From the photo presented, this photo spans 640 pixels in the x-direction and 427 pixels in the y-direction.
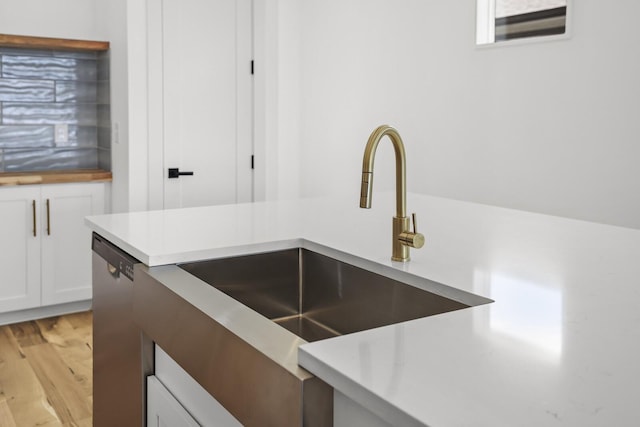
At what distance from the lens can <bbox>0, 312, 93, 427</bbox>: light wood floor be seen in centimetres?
270

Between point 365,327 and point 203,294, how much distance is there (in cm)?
41

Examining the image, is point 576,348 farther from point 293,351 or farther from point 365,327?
point 365,327

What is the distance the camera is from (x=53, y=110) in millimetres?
4270

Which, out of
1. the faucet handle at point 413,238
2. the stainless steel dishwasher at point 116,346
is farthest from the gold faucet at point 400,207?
the stainless steel dishwasher at point 116,346

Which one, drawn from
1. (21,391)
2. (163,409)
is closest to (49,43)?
(21,391)

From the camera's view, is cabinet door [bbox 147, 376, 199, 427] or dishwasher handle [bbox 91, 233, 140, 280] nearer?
cabinet door [bbox 147, 376, 199, 427]

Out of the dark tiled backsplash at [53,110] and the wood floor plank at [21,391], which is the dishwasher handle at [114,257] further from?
the dark tiled backsplash at [53,110]

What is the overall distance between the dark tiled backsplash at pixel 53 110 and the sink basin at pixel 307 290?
286 cm

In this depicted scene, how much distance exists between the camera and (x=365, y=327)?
4.92 ft

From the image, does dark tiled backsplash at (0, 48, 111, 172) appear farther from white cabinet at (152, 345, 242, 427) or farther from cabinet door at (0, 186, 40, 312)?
white cabinet at (152, 345, 242, 427)

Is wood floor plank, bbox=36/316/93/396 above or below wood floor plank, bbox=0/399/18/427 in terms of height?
above

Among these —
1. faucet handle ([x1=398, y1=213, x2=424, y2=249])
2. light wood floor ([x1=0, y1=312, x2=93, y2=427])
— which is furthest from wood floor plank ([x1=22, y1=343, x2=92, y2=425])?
faucet handle ([x1=398, y1=213, x2=424, y2=249])

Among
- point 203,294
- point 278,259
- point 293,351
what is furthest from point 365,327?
point 293,351

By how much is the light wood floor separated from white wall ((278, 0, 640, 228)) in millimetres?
1815
